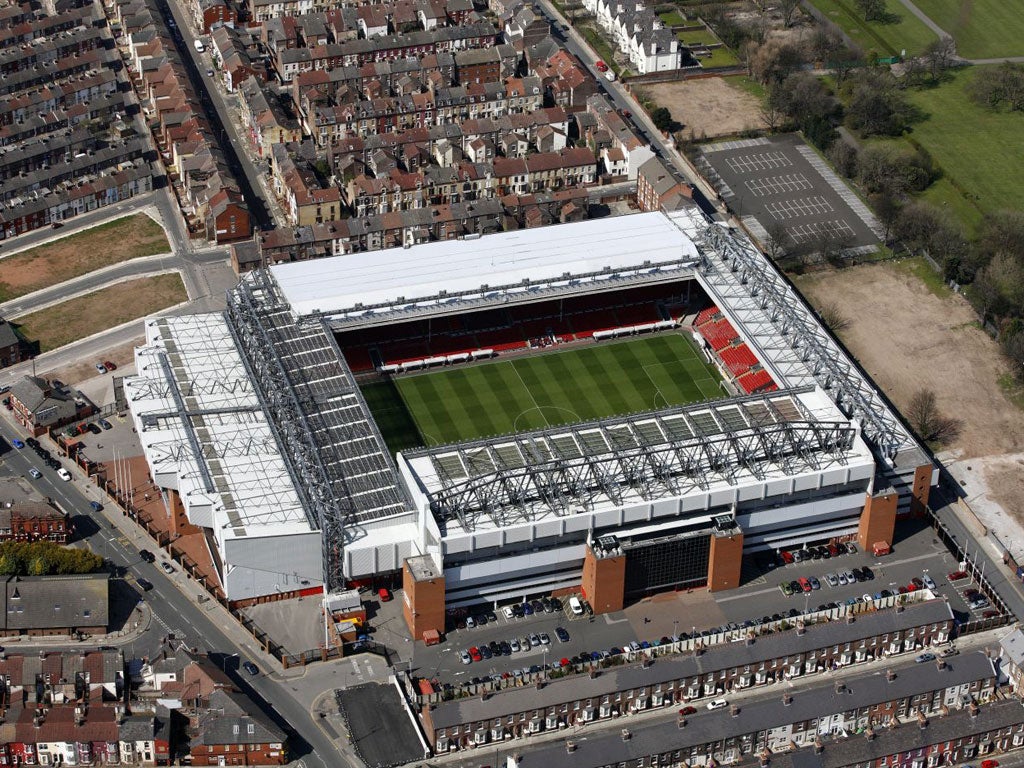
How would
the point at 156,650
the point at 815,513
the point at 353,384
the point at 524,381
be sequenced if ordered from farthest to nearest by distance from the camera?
the point at 524,381
the point at 353,384
the point at 815,513
the point at 156,650

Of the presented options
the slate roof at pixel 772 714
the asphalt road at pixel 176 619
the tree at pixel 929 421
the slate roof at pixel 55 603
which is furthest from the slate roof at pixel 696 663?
the slate roof at pixel 55 603

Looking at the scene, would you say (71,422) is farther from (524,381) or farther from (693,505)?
(693,505)

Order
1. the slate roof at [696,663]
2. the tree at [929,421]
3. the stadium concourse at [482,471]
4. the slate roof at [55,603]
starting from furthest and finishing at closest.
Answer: the tree at [929,421], the stadium concourse at [482,471], the slate roof at [55,603], the slate roof at [696,663]

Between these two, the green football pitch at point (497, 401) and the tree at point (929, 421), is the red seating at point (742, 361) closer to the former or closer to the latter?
the green football pitch at point (497, 401)

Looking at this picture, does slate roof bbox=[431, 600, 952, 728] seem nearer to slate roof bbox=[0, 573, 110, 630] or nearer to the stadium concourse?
the stadium concourse

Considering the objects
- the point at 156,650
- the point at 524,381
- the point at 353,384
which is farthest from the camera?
the point at 524,381

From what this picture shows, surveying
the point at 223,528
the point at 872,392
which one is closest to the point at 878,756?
the point at 872,392


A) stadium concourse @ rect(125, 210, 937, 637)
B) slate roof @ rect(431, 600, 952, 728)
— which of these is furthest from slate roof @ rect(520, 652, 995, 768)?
stadium concourse @ rect(125, 210, 937, 637)
